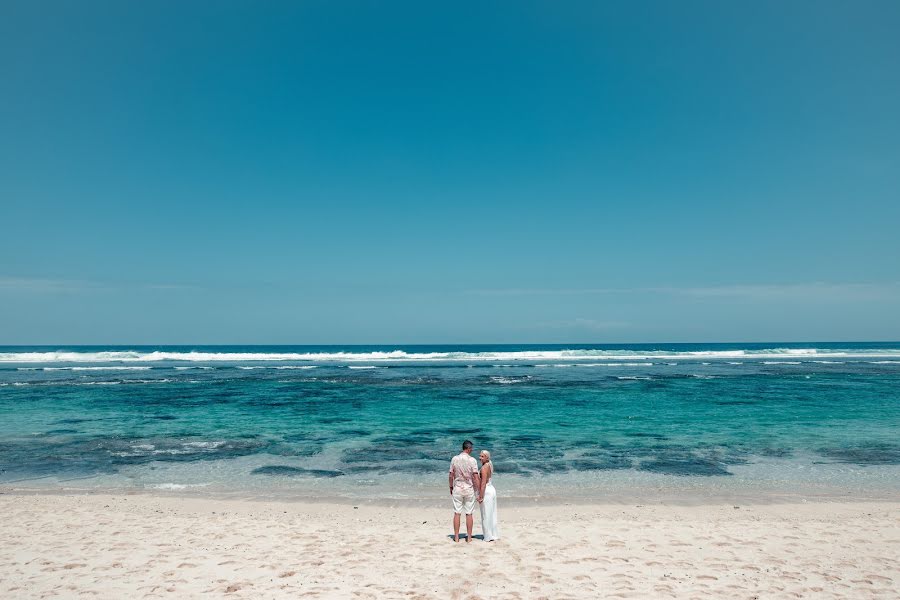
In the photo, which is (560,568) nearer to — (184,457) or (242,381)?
(184,457)

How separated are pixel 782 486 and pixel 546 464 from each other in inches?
225

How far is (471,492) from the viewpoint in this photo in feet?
28.9

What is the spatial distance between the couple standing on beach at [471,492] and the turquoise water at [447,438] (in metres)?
3.47

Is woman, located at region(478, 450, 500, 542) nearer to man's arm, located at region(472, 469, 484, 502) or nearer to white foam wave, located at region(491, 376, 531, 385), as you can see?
man's arm, located at region(472, 469, 484, 502)

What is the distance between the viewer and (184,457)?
51.5ft

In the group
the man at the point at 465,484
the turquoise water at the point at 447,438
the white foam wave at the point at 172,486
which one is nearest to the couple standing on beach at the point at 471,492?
the man at the point at 465,484

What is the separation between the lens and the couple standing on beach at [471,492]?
8.57 metres

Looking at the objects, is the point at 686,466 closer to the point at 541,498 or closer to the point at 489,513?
the point at 541,498

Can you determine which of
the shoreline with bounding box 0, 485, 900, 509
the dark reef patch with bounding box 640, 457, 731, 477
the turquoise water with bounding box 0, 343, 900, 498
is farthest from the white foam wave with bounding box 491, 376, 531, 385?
the shoreline with bounding box 0, 485, 900, 509

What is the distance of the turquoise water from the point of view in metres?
13.1

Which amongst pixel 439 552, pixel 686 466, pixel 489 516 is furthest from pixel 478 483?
pixel 686 466

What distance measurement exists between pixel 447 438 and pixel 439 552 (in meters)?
10.1

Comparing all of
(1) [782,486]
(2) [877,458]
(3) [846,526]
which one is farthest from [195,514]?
(2) [877,458]

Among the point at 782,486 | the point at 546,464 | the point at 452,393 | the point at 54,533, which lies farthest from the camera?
the point at 452,393
